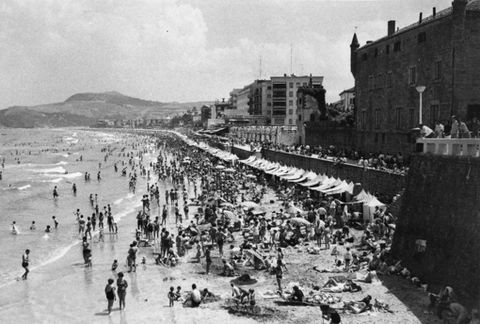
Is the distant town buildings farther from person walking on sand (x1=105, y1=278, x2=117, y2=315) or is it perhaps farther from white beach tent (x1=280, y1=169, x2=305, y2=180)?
person walking on sand (x1=105, y1=278, x2=117, y2=315)

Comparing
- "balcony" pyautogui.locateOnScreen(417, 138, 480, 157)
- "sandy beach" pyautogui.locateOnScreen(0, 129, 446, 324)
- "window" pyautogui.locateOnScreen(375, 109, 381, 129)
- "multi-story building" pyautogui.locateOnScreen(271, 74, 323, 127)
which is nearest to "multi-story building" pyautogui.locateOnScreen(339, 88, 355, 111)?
"multi-story building" pyautogui.locateOnScreen(271, 74, 323, 127)

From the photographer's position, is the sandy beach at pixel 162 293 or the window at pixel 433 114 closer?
the sandy beach at pixel 162 293

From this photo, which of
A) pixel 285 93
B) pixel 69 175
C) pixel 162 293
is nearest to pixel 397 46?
pixel 162 293

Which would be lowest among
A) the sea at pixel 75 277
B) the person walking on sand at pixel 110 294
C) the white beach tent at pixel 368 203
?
the sea at pixel 75 277

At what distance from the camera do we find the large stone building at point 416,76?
81.4ft

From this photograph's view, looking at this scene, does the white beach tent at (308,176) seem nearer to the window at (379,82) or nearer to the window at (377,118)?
the window at (377,118)

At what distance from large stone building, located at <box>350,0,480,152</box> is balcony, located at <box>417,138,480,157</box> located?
A: 9.87ft

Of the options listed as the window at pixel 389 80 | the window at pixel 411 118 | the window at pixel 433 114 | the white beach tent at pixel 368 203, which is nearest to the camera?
the white beach tent at pixel 368 203

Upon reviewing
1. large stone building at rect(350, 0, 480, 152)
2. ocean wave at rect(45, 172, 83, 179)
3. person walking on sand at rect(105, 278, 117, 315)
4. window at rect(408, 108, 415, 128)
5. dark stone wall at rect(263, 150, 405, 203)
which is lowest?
ocean wave at rect(45, 172, 83, 179)

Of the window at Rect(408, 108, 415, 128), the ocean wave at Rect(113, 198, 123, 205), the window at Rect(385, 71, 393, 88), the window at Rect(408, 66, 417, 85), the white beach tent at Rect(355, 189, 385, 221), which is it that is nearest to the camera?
the white beach tent at Rect(355, 189, 385, 221)

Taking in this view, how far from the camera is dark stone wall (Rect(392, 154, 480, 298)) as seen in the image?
12773mm

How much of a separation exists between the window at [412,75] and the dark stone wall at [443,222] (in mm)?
13708

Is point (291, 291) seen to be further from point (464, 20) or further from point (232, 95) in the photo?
point (232, 95)

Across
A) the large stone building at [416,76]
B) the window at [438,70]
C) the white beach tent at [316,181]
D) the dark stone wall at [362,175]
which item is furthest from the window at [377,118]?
the white beach tent at [316,181]
